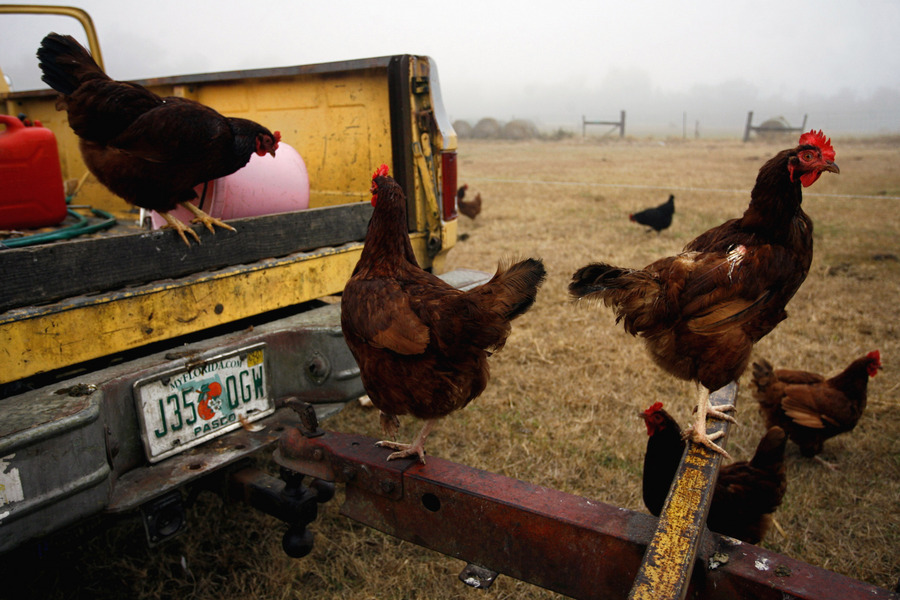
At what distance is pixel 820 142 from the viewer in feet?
7.20

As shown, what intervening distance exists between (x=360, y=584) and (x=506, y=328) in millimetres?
1329

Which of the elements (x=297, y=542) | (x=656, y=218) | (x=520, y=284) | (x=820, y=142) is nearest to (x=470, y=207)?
(x=656, y=218)

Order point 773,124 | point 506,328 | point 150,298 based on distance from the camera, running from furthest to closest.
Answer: point 773,124 → point 150,298 → point 506,328

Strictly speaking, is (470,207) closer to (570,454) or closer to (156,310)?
(570,454)

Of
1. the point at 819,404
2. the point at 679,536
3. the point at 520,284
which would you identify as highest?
the point at 520,284

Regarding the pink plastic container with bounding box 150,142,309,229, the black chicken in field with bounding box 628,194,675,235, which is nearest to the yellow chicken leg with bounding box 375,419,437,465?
the pink plastic container with bounding box 150,142,309,229

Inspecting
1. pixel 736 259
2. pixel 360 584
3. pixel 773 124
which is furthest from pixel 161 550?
pixel 773 124

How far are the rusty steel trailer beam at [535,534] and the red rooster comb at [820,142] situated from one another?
5.32 ft

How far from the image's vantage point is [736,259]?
6.95ft

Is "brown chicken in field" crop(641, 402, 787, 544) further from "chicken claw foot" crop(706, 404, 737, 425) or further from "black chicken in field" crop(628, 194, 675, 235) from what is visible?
"black chicken in field" crop(628, 194, 675, 235)

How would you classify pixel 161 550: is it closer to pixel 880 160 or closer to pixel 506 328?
pixel 506 328

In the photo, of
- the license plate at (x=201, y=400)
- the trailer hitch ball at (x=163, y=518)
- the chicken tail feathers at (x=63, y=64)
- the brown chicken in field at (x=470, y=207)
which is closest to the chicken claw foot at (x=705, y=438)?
the license plate at (x=201, y=400)

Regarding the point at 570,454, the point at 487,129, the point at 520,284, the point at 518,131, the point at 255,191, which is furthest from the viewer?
the point at 487,129

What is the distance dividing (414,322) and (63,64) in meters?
2.23
